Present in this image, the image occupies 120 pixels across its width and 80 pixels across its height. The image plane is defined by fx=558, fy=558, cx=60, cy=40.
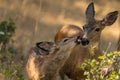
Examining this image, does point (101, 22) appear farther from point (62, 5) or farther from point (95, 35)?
point (62, 5)

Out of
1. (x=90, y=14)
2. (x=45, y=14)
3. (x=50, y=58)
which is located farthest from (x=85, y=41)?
(x=45, y=14)

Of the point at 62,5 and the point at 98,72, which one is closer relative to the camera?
the point at 98,72

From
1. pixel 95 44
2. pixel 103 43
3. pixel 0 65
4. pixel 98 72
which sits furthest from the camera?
pixel 103 43

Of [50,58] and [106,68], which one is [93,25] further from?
[106,68]

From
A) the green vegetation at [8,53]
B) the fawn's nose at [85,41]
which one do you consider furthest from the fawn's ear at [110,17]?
the green vegetation at [8,53]

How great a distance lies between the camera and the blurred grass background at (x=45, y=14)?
47.8 ft

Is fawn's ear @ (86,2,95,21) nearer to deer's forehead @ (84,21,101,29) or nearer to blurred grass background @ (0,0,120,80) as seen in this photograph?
deer's forehead @ (84,21,101,29)

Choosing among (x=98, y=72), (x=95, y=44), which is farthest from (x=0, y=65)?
(x=98, y=72)

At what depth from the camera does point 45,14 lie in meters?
14.7

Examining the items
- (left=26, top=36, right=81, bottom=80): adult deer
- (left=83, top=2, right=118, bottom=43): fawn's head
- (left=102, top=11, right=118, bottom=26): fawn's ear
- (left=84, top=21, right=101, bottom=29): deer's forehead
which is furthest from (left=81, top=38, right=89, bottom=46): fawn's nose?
(left=102, top=11, right=118, bottom=26): fawn's ear

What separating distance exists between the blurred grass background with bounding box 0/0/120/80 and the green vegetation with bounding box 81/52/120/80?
6.71 metres

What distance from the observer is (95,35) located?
10.7 meters

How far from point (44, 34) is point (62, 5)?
0.91 meters

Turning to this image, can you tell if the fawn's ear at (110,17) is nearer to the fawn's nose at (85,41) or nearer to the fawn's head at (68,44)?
the fawn's nose at (85,41)
